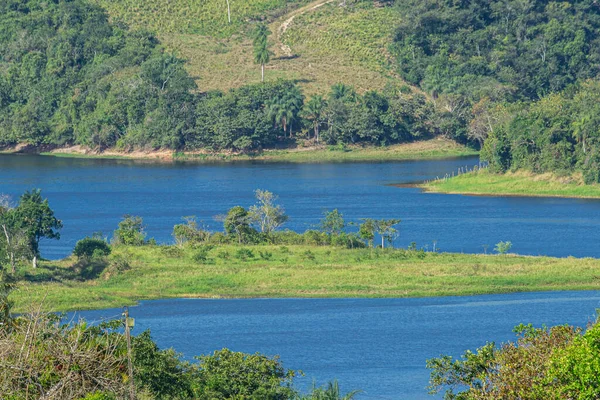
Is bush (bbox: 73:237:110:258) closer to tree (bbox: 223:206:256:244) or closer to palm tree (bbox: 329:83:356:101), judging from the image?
tree (bbox: 223:206:256:244)

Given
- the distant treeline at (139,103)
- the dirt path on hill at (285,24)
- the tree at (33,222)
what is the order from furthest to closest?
the dirt path on hill at (285,24)
the distant treeline at (139,103)
the tree at (33,222)

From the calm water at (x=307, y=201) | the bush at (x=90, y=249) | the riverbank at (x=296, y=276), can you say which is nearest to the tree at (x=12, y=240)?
the riverbank at (x=296, y=276)

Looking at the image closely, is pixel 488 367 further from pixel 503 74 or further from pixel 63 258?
pixel 503 74

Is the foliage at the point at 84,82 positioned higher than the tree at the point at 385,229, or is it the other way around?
the foliage at the point at 84,82

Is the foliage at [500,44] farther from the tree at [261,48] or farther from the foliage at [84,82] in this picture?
the foliage at [84,82]

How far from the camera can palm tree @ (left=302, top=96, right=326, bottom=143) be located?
154m

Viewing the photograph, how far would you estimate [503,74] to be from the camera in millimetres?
169875

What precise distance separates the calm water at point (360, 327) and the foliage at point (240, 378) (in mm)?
8508

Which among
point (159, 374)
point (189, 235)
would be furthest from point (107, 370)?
point (189, 235)

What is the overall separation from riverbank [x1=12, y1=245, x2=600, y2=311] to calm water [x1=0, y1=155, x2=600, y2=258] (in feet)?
28.6

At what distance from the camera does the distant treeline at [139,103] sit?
15438 cm

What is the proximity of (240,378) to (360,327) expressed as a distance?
2178cm

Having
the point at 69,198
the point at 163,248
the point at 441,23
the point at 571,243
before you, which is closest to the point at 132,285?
the point at 163,248

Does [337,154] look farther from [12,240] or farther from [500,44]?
[12,240]
